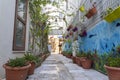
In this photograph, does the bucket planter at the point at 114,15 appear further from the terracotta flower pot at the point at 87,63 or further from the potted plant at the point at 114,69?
the terracotta flower pot at the point at 87,63

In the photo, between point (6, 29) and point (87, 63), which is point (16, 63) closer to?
point (6, 29)

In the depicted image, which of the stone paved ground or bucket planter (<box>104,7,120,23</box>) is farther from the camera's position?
the stone paved ground

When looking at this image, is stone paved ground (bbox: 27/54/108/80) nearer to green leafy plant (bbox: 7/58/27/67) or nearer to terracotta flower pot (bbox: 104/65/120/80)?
green leafy plant (bbox: 7/58/27/67)

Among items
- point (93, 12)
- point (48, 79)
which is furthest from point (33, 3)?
point (48, 79)

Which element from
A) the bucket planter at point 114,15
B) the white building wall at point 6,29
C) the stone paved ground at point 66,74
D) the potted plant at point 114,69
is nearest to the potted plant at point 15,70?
the white building wall at point 6,29

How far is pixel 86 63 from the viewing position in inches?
264

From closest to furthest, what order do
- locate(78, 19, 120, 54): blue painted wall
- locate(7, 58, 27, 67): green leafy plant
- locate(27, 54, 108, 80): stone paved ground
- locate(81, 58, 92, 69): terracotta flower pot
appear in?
1. locate(7, 58, 27, 67): green leafy plant
2. locate(78, 19, 120, 54): blue painted wall
3. locate(27, 54, 108, 80): stone paved ground
4. locate(81, 58, 92, 69): terracotta flower pot

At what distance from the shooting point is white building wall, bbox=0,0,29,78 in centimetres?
430

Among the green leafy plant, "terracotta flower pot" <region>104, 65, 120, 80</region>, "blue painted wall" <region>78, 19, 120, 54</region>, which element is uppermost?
"blue painted wall" <region>78, 19, 120, 54</region>

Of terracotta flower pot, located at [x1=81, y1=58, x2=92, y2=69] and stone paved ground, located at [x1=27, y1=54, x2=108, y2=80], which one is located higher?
terracotta flower pot, located at [x1=81, y1=58, x2=92, y2=69]

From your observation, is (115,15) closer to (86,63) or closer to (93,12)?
(93,12)

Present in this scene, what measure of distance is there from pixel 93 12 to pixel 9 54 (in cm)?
324

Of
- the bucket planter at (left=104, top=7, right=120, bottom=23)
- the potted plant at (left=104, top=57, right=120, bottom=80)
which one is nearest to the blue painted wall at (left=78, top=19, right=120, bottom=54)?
the bucket planter at (left=104, top=7, right=120, bottom=23)

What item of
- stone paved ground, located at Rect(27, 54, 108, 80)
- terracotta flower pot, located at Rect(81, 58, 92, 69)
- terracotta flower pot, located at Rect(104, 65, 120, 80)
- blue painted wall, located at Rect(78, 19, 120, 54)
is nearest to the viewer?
terracotta flower pot, located at Rect(104, 65, 120, 80)
